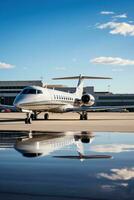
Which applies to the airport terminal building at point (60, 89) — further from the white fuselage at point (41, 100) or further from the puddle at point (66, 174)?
the puddle at point (66, 174)

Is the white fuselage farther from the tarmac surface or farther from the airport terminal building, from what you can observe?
the airport terminal building

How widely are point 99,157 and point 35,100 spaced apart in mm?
27194

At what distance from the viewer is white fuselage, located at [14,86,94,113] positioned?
36.3m

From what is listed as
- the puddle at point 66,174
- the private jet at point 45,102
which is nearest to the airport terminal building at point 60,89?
the private jet at point 45,102

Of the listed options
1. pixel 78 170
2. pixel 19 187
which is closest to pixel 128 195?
pixel 19 187

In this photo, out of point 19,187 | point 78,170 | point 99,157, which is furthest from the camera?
point 99,157

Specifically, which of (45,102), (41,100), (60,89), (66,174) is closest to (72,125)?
(41,100)

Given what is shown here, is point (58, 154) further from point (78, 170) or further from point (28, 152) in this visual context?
point (78, 170)

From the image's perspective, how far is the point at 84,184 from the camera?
695 centimetres

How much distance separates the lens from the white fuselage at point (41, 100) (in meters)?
36.3

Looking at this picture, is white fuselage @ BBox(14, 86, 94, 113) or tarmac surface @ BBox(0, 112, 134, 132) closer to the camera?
tarmac surface @ BBox(0, 112, 134, 132)

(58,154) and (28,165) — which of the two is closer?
(28,165)

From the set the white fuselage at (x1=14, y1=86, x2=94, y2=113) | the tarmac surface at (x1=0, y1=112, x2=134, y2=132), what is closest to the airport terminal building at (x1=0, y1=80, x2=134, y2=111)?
the white fuselage at (x1=14, y1=86, x2=94, y2=113)

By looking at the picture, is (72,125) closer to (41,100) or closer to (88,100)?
(41,100)
